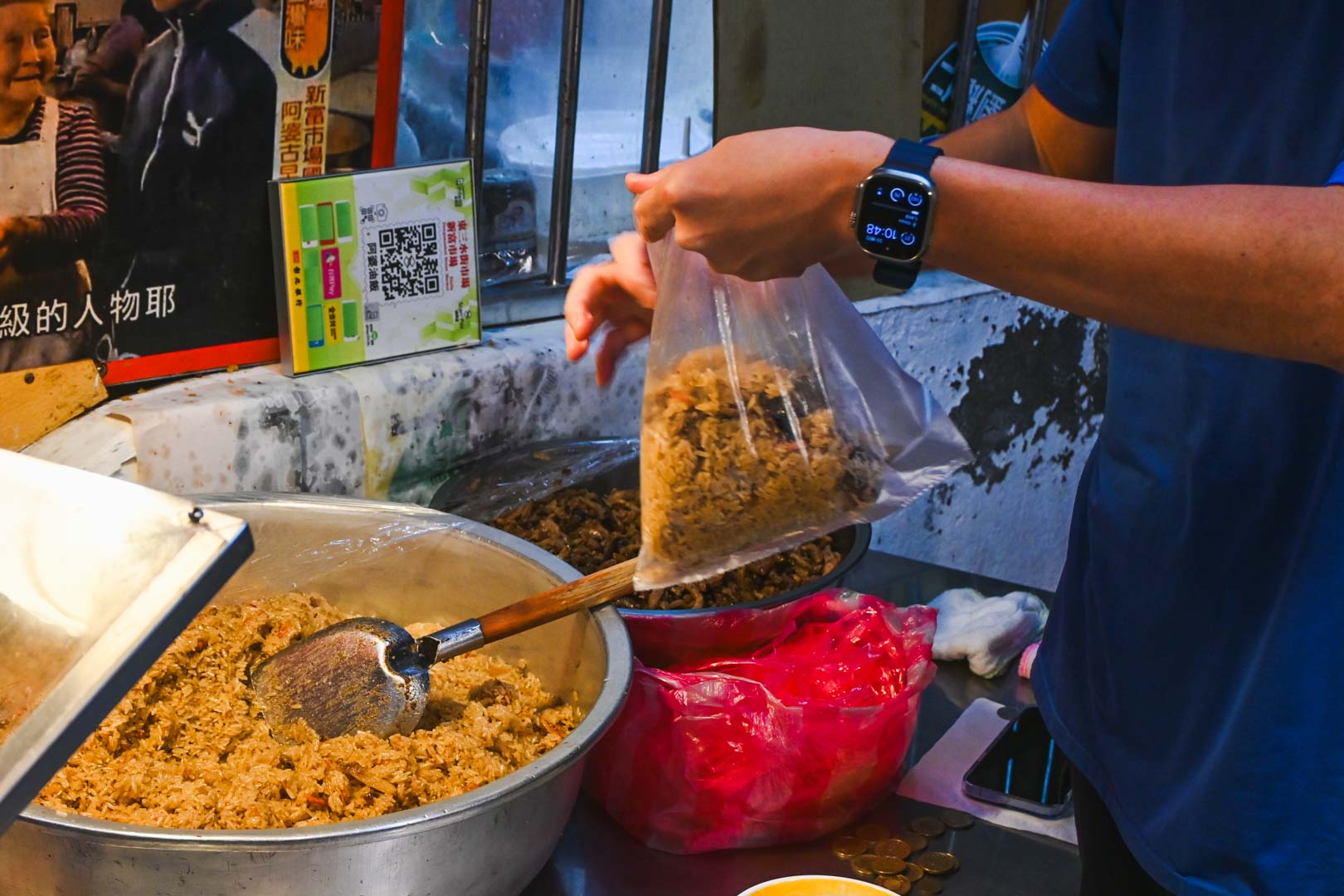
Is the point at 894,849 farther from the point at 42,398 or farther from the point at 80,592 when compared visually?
the point at 42,398

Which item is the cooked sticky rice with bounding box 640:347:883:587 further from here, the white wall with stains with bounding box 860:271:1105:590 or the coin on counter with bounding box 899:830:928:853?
the white wall with stains with bounding box 860:271:1105:590

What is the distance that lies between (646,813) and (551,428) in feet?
2.38

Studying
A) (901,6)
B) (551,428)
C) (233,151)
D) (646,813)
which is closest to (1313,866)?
(646,813)

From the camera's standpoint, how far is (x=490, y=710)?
118 cm

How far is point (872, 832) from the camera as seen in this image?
1.31 m

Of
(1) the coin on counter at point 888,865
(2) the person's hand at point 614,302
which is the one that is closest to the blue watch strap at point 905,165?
(2) the person's hand at point 614,302

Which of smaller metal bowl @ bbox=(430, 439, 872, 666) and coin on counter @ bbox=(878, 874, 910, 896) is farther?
smaller metal bowl @ bbox=(430, 439, 872, 666)

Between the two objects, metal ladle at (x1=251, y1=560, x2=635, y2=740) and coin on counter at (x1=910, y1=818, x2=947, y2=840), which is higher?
metal ladle at (x1=251, y1=560, x2=635, y2=740)

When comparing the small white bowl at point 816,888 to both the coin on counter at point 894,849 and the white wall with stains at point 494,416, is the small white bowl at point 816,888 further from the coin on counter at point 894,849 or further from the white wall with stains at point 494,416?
the white wall with stains at point 494,416

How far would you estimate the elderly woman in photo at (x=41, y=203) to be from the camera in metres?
1.30

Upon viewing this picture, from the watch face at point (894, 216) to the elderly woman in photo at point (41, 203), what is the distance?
951 mm

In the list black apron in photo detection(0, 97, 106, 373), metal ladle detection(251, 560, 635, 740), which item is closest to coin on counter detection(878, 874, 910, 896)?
metal ladle detection(251, 560, 635, 740)

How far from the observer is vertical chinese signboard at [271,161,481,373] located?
1.52 m

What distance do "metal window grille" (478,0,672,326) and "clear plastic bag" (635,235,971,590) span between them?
0.73 metres
